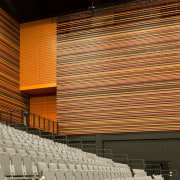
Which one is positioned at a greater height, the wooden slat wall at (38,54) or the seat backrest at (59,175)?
the wooden slat wall at (38,54)

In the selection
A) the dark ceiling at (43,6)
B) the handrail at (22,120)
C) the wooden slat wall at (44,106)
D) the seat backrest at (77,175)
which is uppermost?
the dark ceiling at (43,6)

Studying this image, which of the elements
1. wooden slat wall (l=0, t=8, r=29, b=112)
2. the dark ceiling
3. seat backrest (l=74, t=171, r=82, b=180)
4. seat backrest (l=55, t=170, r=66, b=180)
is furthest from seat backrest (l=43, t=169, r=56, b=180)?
the dark ceiling

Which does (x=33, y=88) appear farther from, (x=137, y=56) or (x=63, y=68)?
(x=137, y=56)

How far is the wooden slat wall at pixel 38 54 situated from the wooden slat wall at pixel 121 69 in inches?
14.2

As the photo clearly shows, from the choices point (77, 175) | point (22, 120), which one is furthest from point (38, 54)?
point (77, 175)

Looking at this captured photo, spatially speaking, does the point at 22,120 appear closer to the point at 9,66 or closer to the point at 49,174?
the point at 9,66

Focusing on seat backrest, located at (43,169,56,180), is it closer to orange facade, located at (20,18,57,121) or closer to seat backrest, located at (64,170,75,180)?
seat backrest, located at (64,170,75,180)

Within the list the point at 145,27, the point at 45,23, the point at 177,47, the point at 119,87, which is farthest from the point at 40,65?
the point at 177,47

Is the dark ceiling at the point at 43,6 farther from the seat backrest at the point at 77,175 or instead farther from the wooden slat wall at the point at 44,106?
the seat backrest at the point at 77,175

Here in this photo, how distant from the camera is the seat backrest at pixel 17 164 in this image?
3.38m

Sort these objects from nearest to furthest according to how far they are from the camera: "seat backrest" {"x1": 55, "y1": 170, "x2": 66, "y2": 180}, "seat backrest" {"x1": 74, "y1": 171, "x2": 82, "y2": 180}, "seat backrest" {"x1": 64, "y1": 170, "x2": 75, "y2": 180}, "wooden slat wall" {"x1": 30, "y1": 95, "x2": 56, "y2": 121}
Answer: "seat backrest" {"x1": 55, "y1": 170, "x2": 66, "y2": 180}, "seat backrest" {"x1": 64, "y1": 170, "x2": 75, "y2": 180}, "seat backrest" {"x1": 74, "y1": 171, "x2": 82, "y2": 180}, "wooden slat wall" {"x1": 30, "y1": 95, "x2": 56, "y2": 121}

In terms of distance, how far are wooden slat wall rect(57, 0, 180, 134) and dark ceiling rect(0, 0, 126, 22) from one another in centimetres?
27

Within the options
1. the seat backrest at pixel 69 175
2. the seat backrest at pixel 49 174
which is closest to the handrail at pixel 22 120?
the seat backrest at pixel 69 175

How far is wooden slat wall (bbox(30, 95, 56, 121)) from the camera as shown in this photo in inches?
439
